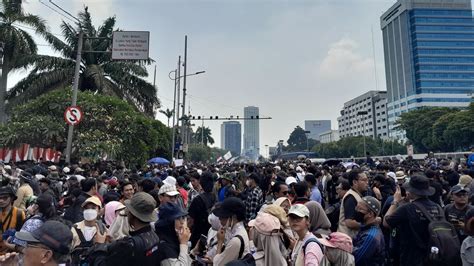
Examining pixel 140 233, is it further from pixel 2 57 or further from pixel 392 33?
pixel 392 33

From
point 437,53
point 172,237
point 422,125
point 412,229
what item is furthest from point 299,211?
point 437,53

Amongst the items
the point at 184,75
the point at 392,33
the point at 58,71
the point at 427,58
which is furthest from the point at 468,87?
the point at 58,71

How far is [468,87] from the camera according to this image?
105 meters

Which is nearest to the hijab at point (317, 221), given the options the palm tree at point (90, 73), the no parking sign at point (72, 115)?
the no parking sign at point (72, 115)

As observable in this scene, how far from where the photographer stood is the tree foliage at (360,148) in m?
78.1

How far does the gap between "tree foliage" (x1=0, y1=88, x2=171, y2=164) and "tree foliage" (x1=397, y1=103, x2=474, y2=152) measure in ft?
147

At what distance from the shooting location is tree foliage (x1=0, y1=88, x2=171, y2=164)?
17.4 meters

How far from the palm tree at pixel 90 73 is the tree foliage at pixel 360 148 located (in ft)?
196

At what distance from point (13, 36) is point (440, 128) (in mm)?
57305

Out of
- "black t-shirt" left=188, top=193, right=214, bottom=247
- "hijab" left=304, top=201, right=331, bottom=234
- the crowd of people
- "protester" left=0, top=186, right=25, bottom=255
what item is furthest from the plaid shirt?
"protester" left=0, top=186, right=25, bottom=255

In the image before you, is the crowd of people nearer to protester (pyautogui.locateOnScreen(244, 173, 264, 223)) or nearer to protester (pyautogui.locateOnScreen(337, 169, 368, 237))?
protester (pyautogui.locateOnScreen(337, 169, 368, 237))

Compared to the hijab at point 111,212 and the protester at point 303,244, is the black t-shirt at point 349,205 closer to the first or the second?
the protester at point 303,244

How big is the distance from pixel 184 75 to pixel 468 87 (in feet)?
360

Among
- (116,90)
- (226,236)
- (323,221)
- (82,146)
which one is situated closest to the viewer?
(226,236)
